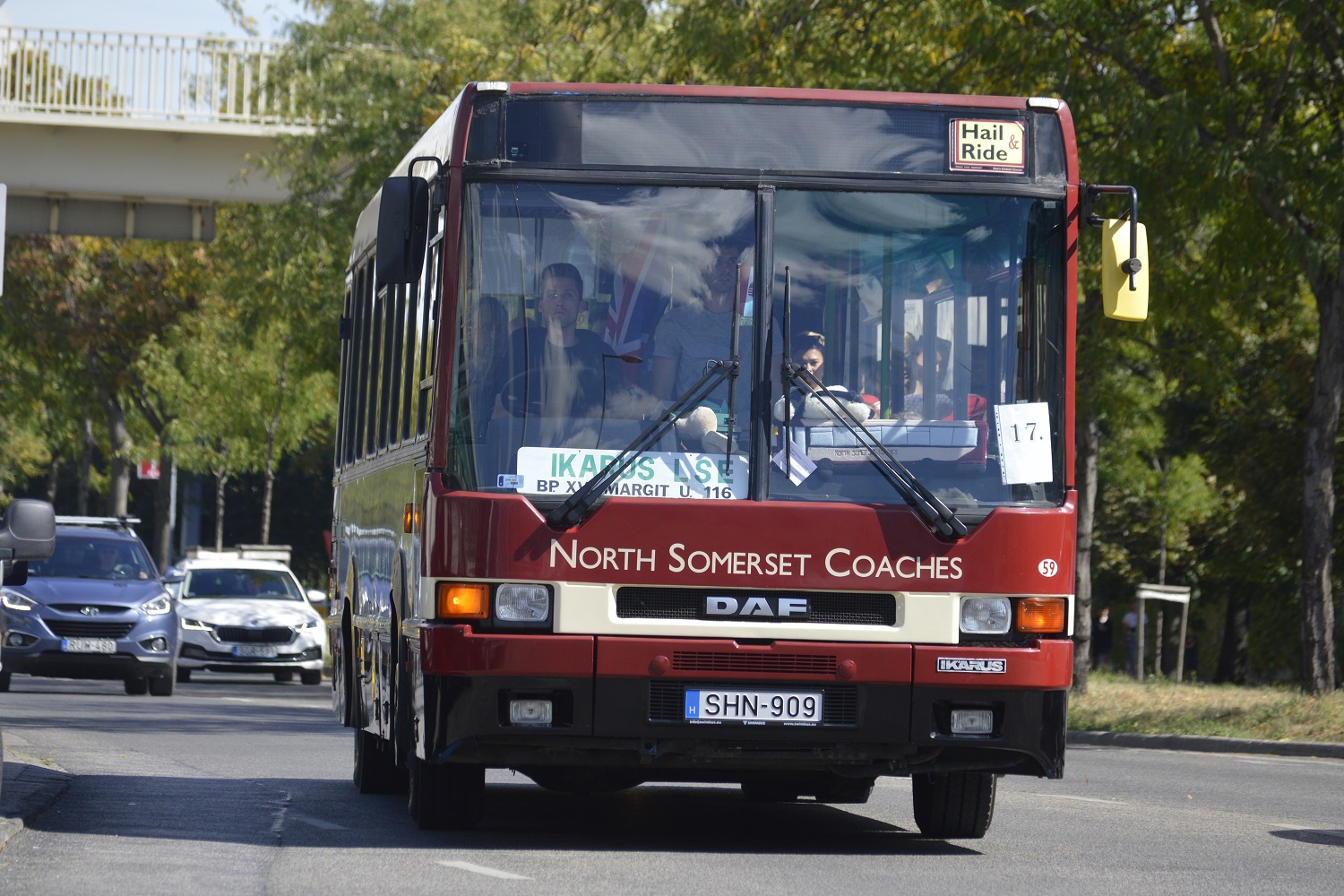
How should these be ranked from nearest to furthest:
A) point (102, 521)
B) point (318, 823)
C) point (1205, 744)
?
point (318, 823), point (1205, 744), point (102, 521)

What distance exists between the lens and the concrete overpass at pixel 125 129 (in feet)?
113

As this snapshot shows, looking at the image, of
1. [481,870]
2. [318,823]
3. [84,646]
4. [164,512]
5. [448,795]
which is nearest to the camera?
[481,870]

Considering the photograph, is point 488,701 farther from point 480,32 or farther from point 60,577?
point 480,32

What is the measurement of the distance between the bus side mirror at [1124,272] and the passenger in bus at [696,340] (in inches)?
58.8

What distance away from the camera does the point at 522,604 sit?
9.69 meters

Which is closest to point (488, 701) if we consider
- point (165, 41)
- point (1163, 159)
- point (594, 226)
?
point (594, 226)

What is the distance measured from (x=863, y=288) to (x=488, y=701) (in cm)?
226

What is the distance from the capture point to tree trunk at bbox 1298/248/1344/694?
21.5 meters

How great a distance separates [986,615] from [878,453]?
2.54 feet

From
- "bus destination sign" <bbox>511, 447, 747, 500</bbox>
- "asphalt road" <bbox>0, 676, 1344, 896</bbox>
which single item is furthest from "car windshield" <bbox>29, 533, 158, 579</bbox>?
"bus destination sign" <bbox>511, 447, 747, 500</bbox>

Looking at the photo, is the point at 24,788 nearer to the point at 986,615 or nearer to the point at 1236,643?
the point at 986,615

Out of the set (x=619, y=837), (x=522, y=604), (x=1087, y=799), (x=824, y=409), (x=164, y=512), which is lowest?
(x=1087, y=799)

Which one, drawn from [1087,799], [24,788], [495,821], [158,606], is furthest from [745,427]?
[158,606]

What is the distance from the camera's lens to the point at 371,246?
528 inches
